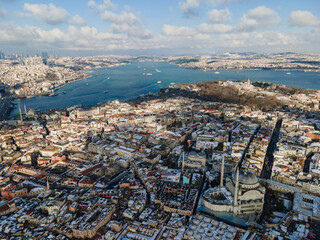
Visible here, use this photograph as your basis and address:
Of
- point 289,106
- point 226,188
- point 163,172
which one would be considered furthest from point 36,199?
point 289,106

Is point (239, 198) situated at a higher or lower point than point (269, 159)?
higher

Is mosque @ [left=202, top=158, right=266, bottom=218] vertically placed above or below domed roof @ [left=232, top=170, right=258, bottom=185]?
below

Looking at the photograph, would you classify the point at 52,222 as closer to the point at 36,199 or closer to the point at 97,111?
the point at 36,199

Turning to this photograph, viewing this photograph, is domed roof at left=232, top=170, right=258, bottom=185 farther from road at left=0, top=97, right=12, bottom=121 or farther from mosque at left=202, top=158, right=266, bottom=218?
road at left=0, top=97, right=12, bottom=121

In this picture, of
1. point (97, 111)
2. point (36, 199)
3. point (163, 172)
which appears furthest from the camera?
point (97, 111)

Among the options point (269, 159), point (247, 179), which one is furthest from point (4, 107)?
point (247, 179)

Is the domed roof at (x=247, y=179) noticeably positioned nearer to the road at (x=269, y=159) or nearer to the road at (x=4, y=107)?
the road at (x=269, y=159)

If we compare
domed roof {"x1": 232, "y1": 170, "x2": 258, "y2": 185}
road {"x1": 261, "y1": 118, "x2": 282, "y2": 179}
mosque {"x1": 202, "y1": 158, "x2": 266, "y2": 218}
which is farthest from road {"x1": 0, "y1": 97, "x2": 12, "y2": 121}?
road {"x1": 261, "y1": 118, "x2": 282, "y2": 179}

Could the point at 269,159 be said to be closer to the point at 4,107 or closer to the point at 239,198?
the point at 239,198
